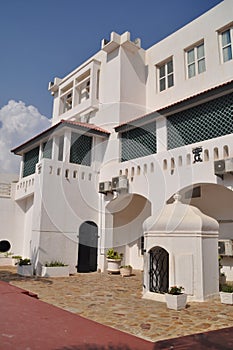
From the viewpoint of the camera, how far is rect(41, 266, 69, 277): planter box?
12984 mm

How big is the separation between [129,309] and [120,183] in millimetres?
7111

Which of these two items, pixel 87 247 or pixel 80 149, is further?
pixel 80 149

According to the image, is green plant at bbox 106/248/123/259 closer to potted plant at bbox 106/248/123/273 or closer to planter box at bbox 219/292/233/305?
potted plant at bbox 106/248/123/273

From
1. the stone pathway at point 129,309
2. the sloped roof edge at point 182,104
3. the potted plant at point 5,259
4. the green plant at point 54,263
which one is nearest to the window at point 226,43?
the sloped roof edge at point 182,104

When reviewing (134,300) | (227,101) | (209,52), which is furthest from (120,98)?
(134,300)

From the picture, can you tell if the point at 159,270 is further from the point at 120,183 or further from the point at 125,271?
the point at 120,183

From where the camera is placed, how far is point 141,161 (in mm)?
13555

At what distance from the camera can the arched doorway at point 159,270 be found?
905 cm

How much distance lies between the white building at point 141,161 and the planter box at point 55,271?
52 cm

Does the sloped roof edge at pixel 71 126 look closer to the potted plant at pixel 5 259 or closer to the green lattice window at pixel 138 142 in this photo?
the green lattice window at pixel 138 142

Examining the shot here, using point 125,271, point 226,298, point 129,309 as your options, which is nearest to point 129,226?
point 125,271

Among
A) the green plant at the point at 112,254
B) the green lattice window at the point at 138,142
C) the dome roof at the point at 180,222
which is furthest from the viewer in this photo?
the green plant at the point at 112,254

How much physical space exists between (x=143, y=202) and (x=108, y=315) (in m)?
9.87

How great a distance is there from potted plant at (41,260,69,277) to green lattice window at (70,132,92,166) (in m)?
5.14
